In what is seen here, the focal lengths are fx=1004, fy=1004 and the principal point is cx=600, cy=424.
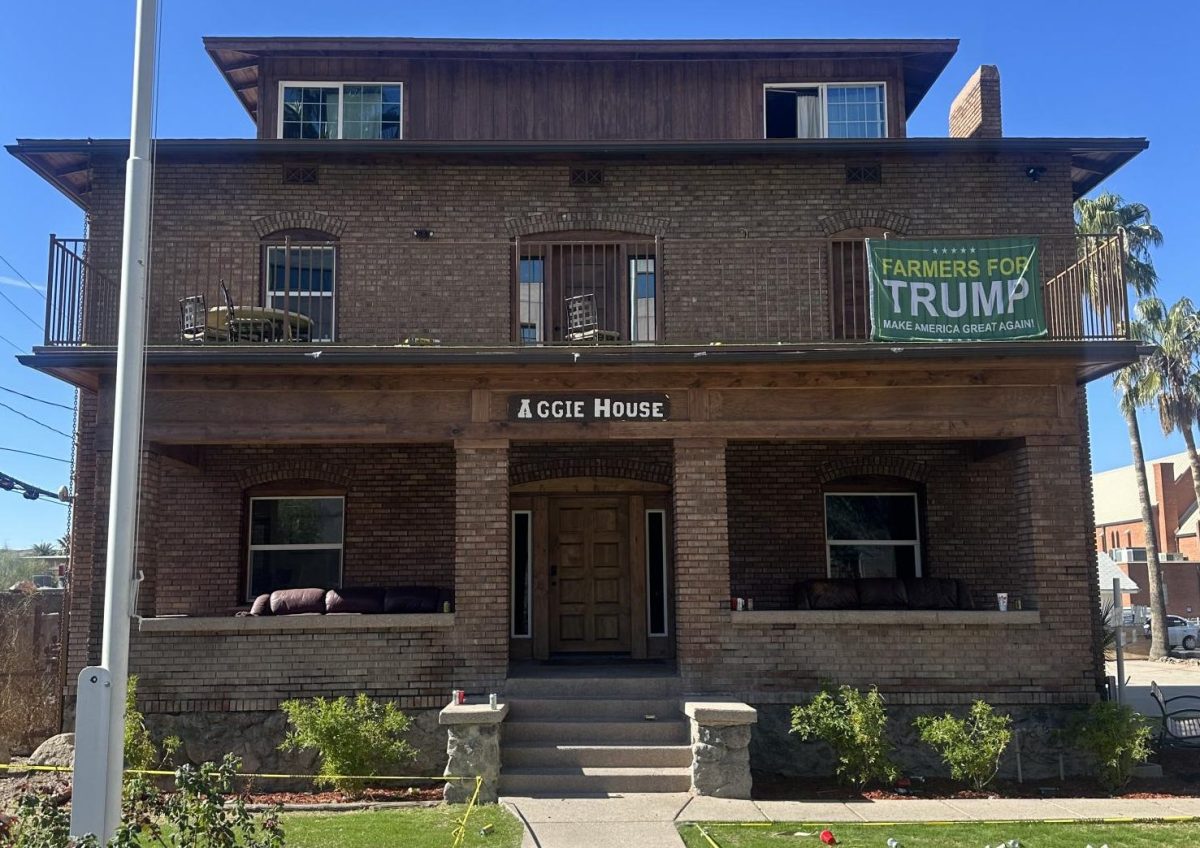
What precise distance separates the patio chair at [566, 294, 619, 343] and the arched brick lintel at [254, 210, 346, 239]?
3.43 meters

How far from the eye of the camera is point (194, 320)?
38.8 ft

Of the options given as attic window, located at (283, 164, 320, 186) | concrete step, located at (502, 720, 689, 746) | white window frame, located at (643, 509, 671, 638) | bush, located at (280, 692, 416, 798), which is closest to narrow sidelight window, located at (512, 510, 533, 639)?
white window frame, located at (643, 509, 671, 638)

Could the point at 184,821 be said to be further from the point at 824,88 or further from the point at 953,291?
the point at 824,88

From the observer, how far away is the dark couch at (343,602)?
12.1 metres

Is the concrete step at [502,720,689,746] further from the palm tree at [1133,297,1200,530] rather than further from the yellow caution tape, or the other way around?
the palm tree at [1133,297,1200,530]

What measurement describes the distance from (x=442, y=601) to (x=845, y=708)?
515 centimetres

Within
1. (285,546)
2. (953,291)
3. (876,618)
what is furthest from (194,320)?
(953,291)

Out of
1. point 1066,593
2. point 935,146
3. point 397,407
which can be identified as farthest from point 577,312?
point 1066,593

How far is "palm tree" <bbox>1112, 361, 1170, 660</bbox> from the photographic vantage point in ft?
106

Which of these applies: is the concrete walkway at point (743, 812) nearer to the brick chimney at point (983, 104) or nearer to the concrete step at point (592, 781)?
the concrete step at point (592, 781)

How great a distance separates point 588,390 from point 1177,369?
101 ft

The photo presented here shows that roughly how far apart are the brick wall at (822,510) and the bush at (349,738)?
5.23 metres

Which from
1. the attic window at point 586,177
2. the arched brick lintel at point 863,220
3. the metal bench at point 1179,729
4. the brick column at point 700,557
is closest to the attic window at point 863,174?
the arched brick lintel at point 863,220

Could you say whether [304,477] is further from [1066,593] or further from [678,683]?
[1066,593]
